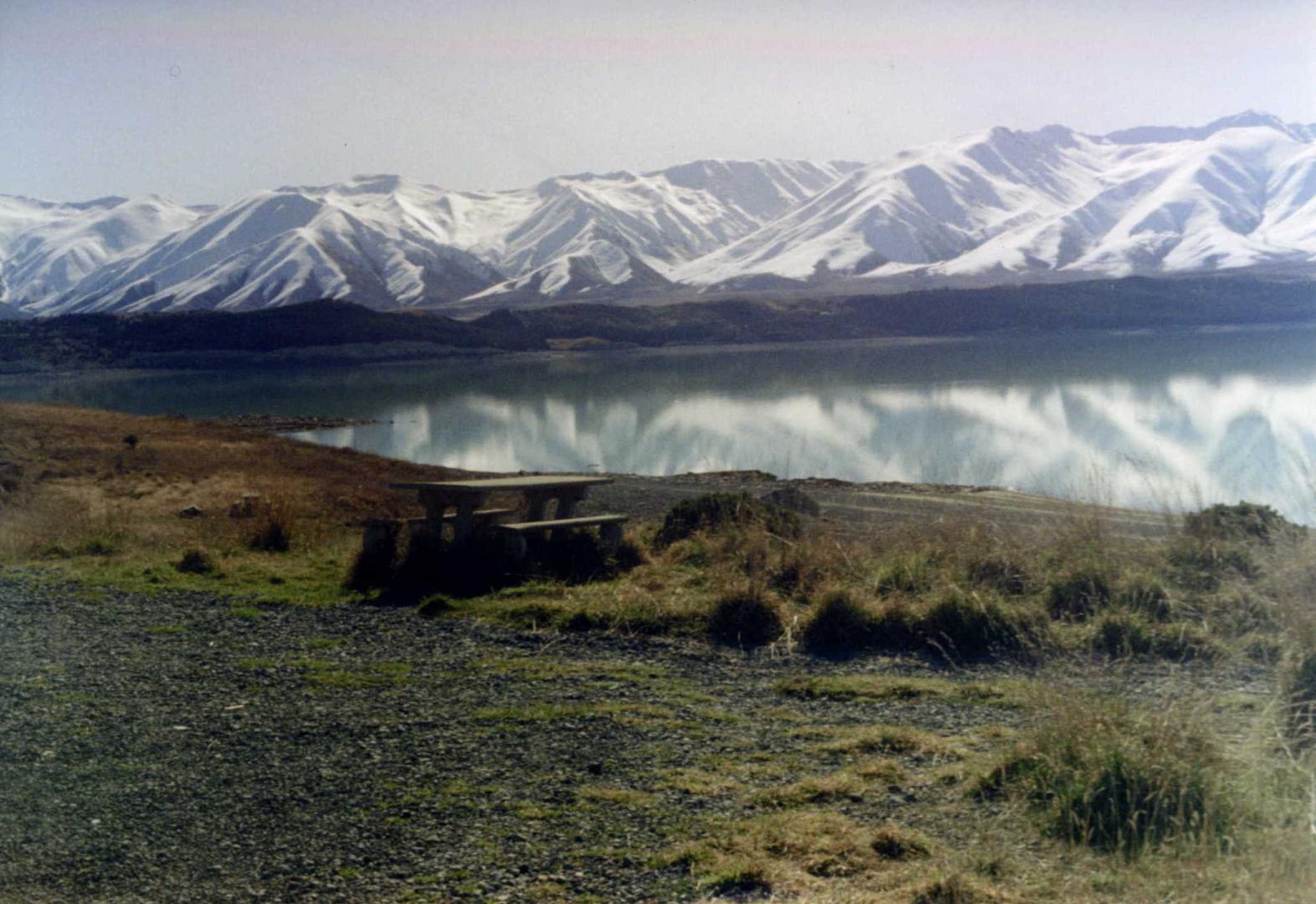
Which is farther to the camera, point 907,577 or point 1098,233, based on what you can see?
point 1098,233

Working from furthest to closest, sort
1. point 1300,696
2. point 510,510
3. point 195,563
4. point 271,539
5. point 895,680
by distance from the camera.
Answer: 1. point 510,510
2. point 271,539
3. point 195,563
4. point 895,680
5. point 1300,696

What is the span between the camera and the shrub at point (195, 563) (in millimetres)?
9570

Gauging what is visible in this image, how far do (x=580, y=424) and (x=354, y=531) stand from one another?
982 inches

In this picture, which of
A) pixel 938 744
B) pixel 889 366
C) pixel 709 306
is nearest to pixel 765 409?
pixel 889 366

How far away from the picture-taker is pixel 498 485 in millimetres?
10148

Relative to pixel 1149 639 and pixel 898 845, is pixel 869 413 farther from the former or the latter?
pixel 898 845

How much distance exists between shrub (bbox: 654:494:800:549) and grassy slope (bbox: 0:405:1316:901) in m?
0.50

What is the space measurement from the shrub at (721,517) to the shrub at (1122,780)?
5.78 metres

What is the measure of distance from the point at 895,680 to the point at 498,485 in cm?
473

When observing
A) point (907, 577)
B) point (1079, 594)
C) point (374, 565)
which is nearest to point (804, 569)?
point (907, 577)

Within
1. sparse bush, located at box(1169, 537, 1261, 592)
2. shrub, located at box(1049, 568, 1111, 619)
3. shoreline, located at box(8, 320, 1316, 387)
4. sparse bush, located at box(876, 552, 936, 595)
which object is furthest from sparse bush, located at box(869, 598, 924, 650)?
shoreline, located at box(8, 320, 1316, 387)

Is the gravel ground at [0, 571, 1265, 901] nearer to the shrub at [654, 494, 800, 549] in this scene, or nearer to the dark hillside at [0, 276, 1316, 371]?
the shrub at [654, 494, 800, 549]

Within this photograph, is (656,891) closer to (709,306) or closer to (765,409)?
(765,409)

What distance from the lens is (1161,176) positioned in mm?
196875
